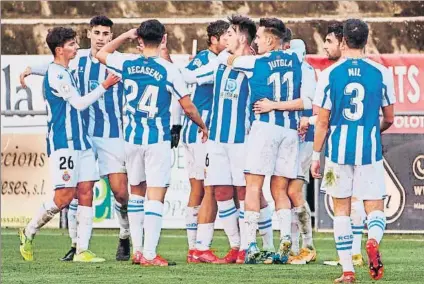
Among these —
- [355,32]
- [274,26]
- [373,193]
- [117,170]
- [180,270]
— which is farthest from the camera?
[117,170]

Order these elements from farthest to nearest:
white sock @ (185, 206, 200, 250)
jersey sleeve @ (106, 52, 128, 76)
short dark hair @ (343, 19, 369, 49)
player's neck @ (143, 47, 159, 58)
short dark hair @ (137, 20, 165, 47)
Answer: white sock @ (185, 206, 200, 250)
jersey sleeve @ (106, 52, 128, 76)
player's neck @ (143, 47, 159, 58)
short dark hair @ (137, 20, 165, 47)
short dark hair @ (343, 19, 369, 49)

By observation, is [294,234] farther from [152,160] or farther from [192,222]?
[152,160]

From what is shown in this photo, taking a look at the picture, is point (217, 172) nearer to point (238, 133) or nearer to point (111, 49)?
point (238, 133)

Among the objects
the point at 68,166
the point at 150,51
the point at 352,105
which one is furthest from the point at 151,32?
the point at 352,105

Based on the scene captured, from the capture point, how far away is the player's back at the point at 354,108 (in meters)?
11.6

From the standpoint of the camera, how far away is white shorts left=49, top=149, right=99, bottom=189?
14.1 metres

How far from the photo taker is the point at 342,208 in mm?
11609

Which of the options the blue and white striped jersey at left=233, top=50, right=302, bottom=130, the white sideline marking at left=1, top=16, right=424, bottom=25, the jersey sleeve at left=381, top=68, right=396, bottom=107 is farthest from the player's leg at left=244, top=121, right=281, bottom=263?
the white sideline marking at left=1, top=16, right=424, bottom=25

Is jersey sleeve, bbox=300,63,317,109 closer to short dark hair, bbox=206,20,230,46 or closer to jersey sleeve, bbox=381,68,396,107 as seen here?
short dark hair, bbox=206,20,230,46

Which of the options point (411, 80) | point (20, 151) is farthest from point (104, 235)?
point (411, 80)

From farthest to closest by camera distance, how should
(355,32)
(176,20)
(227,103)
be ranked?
(176,20) < (227,103) < (355,32)

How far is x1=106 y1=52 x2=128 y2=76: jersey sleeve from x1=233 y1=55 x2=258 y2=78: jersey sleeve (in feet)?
3.08

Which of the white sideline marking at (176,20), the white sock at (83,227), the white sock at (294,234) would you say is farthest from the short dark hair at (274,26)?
the white sideline marking at (176,20)

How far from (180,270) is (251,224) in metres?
0.90
